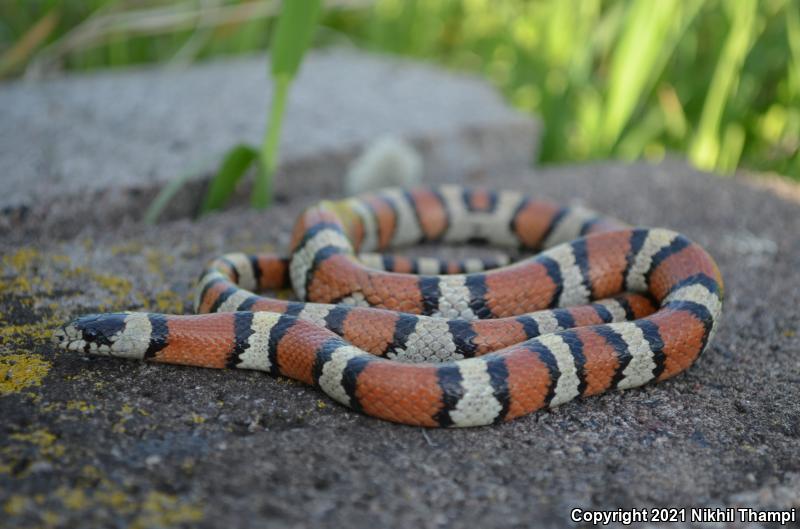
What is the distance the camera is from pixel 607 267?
4.05m

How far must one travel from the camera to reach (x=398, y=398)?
3033mm

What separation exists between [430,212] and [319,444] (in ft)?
8.30

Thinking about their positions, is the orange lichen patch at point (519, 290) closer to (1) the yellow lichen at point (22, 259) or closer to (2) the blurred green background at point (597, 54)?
(1) the yellow lichen at point (22, 259)

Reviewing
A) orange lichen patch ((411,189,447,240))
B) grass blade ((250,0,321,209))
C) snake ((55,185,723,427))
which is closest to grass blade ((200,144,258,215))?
grass blade ((250,0,321,209))

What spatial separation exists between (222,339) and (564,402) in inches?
57.6

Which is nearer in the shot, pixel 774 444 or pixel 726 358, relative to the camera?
pixel 774 444

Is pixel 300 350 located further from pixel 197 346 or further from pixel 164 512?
pixel 164 512

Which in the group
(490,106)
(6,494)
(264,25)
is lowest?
(6,494)

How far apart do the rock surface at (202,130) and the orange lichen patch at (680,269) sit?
108 inches

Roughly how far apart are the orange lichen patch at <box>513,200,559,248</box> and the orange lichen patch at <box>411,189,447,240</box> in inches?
18.9

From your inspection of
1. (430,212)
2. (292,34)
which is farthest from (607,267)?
(292,34)

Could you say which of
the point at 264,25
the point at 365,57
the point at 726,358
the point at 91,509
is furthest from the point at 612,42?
the point at 91,509

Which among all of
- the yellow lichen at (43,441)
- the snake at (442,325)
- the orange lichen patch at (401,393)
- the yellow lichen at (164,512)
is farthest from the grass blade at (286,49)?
the yellow lichen at (164,512)

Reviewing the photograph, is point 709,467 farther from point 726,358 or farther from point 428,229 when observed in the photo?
point 428,229
